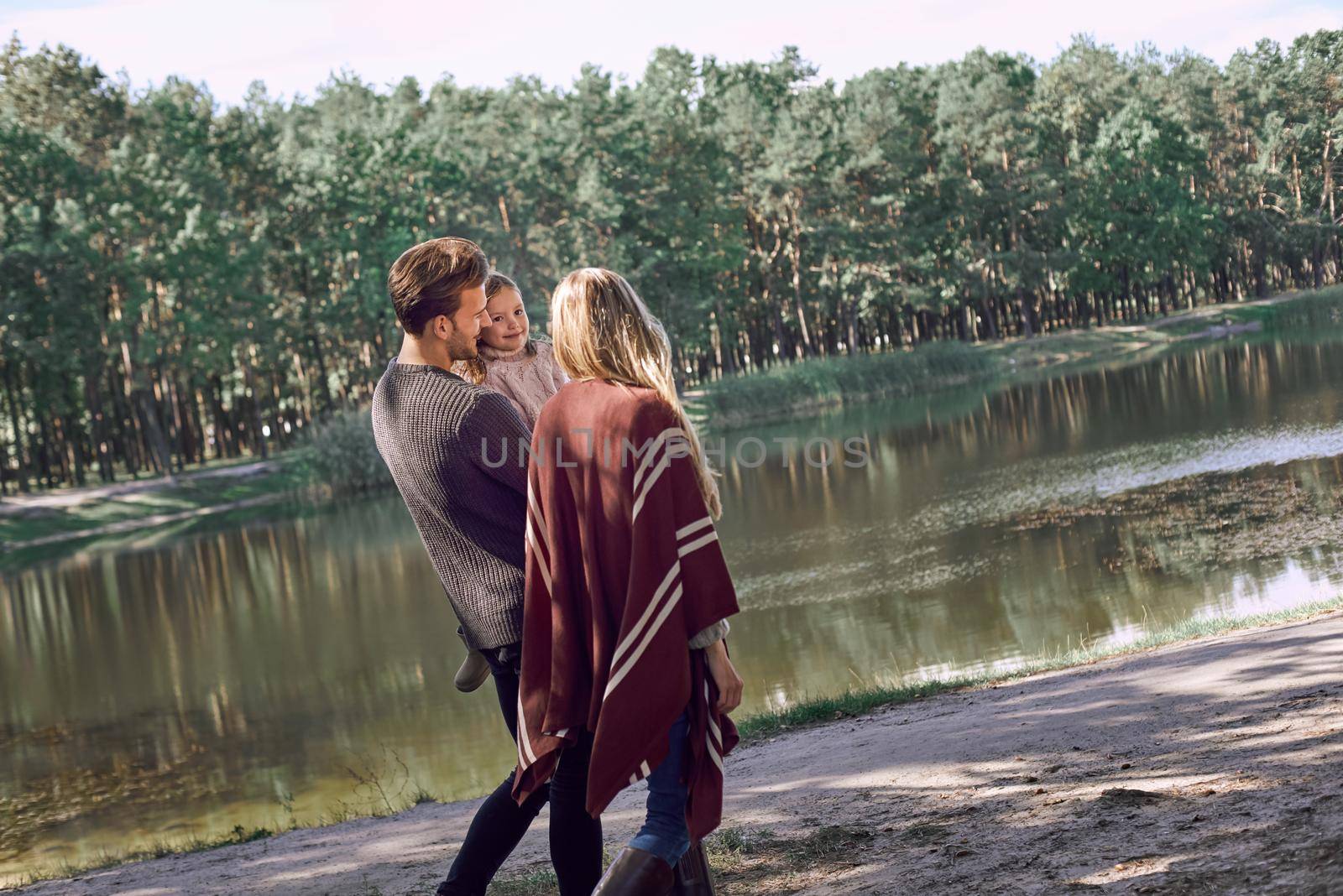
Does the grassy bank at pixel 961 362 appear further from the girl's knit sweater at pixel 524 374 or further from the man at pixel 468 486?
the man at pixel 468 486

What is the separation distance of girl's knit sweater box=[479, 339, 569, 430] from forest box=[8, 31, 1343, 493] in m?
36.5

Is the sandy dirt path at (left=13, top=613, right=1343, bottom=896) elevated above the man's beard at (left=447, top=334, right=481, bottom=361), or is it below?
below

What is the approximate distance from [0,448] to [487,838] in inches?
1688

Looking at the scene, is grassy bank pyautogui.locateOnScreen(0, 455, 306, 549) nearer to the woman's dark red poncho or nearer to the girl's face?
the girl's face

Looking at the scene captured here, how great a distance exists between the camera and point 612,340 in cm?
298

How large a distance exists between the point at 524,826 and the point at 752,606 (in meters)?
9.95

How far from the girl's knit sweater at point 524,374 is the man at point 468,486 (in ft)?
1.01

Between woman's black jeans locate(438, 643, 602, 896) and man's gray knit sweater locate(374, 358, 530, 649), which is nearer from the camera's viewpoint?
woman's black jeans locate(438, 643, 602, 896)

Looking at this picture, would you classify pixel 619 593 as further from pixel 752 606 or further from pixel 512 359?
pixel 752 606

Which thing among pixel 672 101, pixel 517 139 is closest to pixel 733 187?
pixel 672 101

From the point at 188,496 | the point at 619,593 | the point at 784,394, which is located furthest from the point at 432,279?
the point at 784,394

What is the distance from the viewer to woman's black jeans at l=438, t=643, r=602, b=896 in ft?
10.2

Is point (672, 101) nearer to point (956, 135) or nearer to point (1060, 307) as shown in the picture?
point (956, 135)

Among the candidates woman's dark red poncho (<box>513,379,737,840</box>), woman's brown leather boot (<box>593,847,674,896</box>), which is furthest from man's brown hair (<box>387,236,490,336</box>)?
woman's brown leather boot (<box>593,847,674,896</box>)
